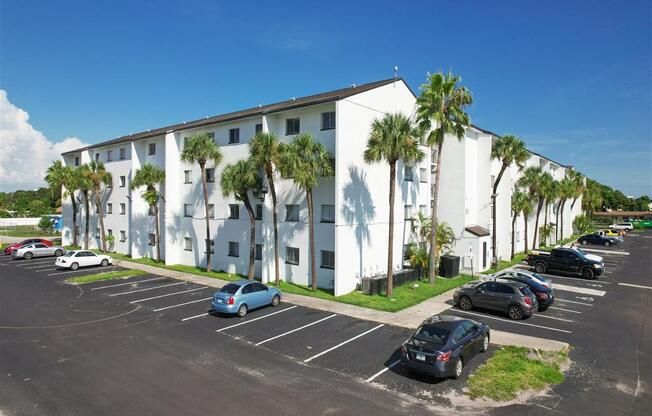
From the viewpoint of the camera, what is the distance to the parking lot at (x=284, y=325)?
12.6 metres

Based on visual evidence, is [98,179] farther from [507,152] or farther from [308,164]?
[507,152]

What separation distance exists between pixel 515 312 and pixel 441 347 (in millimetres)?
8735

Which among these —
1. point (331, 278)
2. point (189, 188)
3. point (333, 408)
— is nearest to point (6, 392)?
point (333, 408)

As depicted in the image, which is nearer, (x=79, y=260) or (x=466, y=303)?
(x=466, y=303)

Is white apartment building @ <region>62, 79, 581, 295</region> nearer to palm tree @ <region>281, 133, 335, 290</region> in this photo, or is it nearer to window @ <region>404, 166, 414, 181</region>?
window @ <region>404, 166, 414, 181</region>

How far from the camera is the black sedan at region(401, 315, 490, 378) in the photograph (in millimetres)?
11156

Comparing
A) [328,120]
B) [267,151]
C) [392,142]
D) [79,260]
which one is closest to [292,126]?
[328,120]

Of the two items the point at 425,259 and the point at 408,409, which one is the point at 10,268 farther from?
the point at 408,409

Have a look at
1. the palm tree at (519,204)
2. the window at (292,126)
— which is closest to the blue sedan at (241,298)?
the window at (292,126)

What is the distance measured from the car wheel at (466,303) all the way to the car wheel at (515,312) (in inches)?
77.9

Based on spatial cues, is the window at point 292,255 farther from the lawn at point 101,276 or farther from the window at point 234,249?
the lawn at point 101,276

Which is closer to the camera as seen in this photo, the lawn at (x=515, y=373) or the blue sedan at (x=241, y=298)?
the lawn at (x=515, y=373)

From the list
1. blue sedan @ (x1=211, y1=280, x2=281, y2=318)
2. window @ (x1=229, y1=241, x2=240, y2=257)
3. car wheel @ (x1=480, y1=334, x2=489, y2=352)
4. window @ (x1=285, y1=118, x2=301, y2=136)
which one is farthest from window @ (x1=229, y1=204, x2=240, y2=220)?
car wheel @ (x1=480, y1=334, x2=489, y2=352)

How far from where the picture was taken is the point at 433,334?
1193 centimetres
